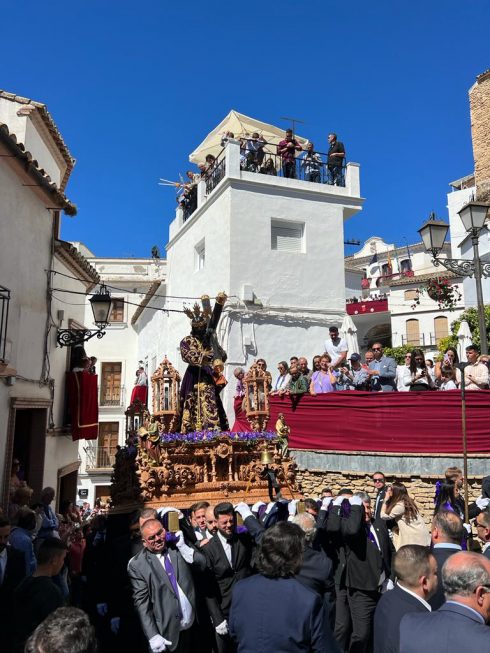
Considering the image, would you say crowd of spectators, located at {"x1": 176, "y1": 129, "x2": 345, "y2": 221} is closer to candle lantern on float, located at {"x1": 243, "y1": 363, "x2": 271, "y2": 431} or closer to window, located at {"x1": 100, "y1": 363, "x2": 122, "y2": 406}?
candle lantern on float, located at {"x1": 243, "y1": 363, "x2": 271, "y2": 431}

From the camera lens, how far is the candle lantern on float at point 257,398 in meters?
10.2

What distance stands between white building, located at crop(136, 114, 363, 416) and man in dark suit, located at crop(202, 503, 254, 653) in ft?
34.4

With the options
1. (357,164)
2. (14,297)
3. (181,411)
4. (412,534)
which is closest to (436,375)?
(181,411)

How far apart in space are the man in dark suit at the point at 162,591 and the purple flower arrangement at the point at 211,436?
471 cm

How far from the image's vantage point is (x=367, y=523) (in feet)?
17.8

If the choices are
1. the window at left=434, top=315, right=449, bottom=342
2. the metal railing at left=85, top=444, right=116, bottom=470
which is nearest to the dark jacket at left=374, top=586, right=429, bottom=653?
the metal railing at left=85, top=444, right=116, bottom=470

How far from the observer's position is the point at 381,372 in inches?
415

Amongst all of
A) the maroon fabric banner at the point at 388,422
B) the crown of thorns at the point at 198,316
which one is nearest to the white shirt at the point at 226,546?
the crown of thorns at the point at 198,316

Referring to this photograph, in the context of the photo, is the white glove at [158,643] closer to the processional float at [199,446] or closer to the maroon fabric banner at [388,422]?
the processional float at [199,446]

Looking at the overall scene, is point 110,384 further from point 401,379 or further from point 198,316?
point 401,379

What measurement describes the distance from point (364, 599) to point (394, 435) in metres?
5.28

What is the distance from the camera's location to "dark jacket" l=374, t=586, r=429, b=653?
2.96 metres

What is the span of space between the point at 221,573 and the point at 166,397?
5.49m

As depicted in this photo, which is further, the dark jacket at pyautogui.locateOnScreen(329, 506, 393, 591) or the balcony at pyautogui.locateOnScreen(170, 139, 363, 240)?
the balcony at pyautogui.locateOnScreen(170, 139, 363, 240)
